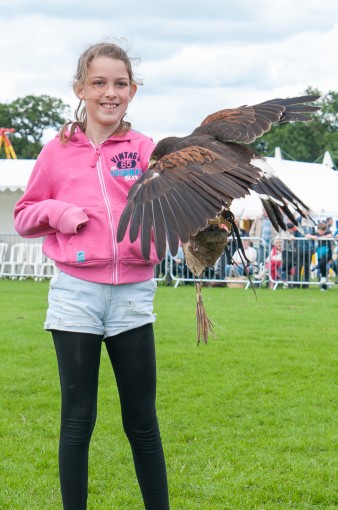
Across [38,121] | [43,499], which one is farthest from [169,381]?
[38,121]

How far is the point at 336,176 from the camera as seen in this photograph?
26797 millimetres

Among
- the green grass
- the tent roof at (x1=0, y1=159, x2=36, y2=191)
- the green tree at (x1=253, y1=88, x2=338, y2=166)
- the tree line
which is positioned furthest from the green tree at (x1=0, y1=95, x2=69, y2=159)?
the green grass

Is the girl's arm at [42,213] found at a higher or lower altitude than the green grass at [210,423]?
higher

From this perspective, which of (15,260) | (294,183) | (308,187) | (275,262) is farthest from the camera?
(308,187)

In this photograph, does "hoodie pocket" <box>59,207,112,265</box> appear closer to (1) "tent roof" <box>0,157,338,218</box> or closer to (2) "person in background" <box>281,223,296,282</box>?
(2) "person in background" <box>281,223,296,282</box>

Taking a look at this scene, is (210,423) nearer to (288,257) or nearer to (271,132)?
(288,257)

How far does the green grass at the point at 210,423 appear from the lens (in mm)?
4730

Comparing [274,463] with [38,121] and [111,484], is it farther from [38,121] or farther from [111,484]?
[38,121]

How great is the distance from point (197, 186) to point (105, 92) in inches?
30.3

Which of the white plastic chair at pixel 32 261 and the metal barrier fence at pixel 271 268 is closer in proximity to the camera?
the metal barrier fence at pixel 271 268

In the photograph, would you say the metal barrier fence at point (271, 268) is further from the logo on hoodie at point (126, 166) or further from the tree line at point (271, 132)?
the tree line at point (271, 132)

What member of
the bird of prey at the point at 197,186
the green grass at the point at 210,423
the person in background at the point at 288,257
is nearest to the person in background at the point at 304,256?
the person in background at the point at 288,257

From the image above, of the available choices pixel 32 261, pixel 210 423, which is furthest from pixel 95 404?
pixel 32 261

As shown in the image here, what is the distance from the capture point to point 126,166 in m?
3.80
